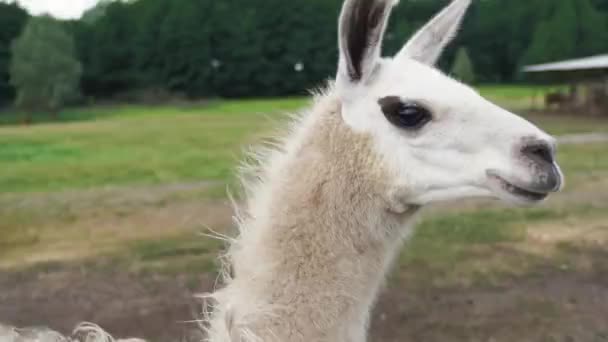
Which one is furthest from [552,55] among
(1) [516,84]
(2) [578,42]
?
(1) [516,84]

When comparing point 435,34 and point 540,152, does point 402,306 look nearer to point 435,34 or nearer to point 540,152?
point 435,34

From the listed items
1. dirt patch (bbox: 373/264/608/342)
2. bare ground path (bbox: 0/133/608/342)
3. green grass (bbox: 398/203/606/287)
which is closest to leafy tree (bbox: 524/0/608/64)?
green grass (bbox: 398/203/606/287)

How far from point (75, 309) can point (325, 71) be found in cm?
5502

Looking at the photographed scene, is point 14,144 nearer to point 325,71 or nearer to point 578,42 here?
point 325,71

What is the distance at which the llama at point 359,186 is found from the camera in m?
2.28

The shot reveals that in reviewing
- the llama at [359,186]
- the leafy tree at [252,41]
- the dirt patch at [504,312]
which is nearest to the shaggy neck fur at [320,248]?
the llama at [359,186]

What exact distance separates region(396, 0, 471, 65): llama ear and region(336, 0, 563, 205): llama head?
292mm

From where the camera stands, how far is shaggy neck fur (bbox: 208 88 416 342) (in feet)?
7.73

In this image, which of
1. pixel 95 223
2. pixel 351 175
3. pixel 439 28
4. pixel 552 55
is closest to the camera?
pixel 351 175

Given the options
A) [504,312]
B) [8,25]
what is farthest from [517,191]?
[8,25]

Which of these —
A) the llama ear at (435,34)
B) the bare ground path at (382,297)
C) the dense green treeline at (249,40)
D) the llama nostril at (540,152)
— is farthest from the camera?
the dense green treeline at (249,40)

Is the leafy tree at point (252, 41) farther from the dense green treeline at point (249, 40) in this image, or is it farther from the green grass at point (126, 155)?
the green grass at point (126, 155)

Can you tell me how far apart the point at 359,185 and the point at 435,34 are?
33.4 inches

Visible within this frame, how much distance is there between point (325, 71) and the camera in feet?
198
